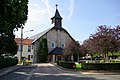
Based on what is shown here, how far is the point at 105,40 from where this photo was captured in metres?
27.7

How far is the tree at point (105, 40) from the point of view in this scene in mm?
27406

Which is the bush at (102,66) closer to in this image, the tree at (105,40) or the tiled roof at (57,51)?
the tree at (105,40)

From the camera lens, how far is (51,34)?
6788 centimetres

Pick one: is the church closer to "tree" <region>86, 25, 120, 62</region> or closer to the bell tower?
the bell tower

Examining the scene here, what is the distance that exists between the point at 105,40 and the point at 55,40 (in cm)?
4183

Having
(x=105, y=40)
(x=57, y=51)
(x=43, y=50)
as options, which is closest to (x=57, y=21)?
(x=57, y=51)

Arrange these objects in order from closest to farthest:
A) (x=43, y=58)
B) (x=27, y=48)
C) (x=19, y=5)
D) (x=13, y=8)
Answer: (x=13, y=8) < (x=19, y=5) < (x=43, y=58) < (x=27, y=48)

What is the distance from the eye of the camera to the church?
65625 millimetres

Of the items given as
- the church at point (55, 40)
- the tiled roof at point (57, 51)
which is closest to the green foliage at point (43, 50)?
the church at point (55, 40)

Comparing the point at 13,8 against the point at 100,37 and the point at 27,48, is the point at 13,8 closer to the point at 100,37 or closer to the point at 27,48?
the point at 100,37

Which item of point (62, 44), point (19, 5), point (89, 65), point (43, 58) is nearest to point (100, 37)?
point (89, 65)

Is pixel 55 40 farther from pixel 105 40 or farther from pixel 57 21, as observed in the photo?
pixel 105 40

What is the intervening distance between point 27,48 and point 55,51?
9717 millimetres

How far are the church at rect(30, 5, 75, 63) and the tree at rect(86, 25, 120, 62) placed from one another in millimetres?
35754
